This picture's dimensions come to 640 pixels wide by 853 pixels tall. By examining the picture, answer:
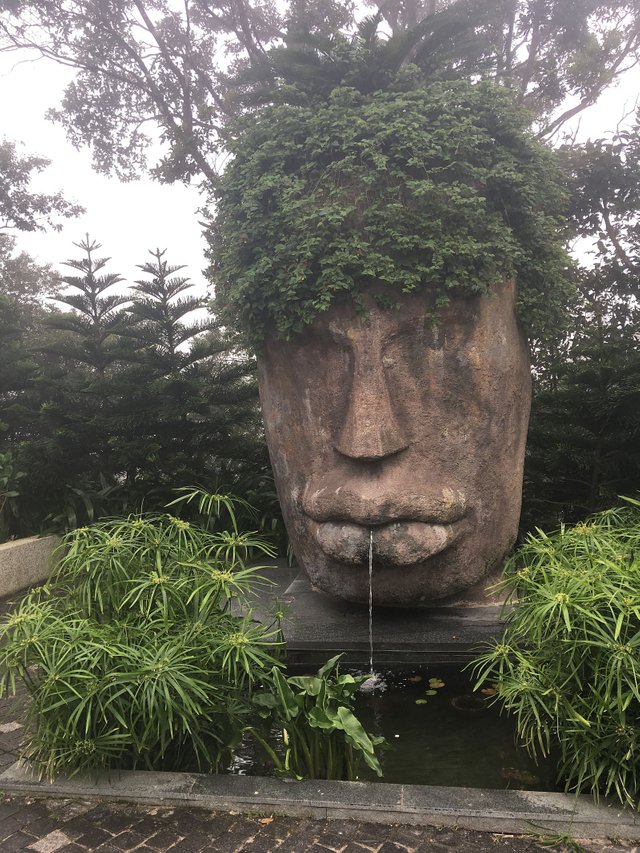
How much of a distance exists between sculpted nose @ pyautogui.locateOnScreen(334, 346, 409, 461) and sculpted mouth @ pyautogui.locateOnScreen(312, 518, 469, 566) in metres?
0.41

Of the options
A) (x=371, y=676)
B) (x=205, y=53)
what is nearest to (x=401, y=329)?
(x=371, y=676)

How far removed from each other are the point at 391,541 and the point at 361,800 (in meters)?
1.56

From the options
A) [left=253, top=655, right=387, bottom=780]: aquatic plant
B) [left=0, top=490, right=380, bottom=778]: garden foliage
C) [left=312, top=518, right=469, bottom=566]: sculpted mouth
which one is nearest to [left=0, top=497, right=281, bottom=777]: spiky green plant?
[left=0, top=490, right=380, bottom=778]: garden foliage

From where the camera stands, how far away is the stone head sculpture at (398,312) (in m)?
3.82

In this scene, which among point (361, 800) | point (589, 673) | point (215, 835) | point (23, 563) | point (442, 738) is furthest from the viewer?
point (23, 563)

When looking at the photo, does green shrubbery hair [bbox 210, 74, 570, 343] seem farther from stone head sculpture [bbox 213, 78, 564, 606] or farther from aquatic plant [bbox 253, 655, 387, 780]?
aquatic plant [bbox 253, 655, 387, 780]

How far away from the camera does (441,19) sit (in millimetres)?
4449

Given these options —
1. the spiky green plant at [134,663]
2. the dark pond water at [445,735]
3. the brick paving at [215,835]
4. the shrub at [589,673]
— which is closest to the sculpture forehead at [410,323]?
the spiky green plant at [134,663]

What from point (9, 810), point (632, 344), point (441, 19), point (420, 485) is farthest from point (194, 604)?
point (632, 344)

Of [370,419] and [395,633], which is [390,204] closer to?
[370,419]

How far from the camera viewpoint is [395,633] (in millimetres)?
4137

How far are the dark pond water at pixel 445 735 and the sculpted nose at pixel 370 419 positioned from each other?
1.28 metres

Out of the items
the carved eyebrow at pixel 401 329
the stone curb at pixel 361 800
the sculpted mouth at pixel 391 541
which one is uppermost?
the carved eyebrow at pixel 401 329

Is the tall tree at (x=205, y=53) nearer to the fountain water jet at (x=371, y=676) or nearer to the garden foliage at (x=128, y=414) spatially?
the garden foliage at (x=128, y=414)
